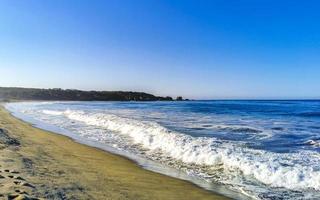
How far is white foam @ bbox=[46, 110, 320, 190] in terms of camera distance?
10250mm

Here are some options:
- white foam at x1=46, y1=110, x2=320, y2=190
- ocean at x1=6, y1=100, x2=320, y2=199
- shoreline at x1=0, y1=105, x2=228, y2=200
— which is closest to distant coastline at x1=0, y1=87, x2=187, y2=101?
ocean at x1=6, y1=100, x2=320, y2=199

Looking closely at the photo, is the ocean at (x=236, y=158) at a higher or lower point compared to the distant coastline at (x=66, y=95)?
lower

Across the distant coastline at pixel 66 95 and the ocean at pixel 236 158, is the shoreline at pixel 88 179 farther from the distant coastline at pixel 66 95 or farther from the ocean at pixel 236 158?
the distant coastline at pixel 66 95

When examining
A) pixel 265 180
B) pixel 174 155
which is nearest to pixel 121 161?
pixel 174 155

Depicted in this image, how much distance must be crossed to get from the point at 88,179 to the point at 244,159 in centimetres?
533

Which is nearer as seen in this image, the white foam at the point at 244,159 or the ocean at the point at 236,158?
the ocean at the point at 236,158

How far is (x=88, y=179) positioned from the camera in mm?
9320

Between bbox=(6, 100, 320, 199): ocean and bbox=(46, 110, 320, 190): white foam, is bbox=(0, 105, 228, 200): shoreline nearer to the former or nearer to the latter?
bbox=(6, 100, 320, 199): ocean

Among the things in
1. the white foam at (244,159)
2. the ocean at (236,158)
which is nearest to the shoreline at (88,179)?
the ocean at (236,158)

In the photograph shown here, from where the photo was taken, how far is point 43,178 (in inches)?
341

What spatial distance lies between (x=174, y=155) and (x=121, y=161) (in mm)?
2300

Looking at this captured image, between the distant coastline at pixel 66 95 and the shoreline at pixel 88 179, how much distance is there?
108 meters

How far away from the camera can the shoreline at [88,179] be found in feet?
25.8

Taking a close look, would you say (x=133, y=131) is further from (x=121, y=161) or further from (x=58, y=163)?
(x=58, y=163)
